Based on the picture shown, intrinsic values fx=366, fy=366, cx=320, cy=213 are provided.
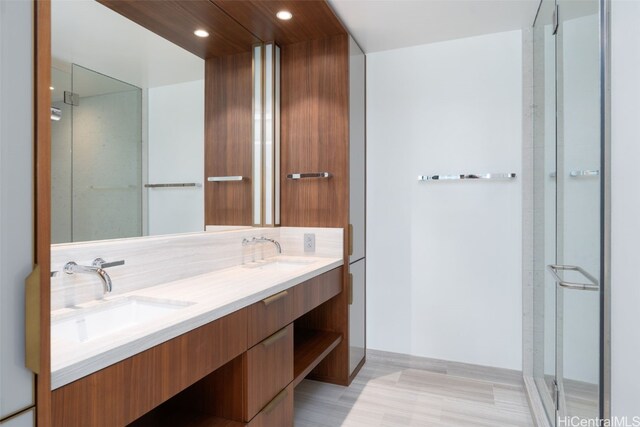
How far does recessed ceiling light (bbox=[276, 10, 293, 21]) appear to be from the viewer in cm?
216

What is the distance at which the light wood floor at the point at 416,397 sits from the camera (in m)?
2.08

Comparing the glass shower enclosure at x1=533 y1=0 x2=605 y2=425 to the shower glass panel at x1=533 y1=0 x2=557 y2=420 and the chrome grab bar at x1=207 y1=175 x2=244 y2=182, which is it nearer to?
the shower glass panel at x1=533 y1=0 x2=557 y2=420

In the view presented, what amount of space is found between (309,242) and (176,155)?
1106 millimetres

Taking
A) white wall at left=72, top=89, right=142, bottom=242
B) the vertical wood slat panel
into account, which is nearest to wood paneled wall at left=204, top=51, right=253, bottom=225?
white wall at left=72, top=89, right=142, bottom=242

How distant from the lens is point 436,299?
272cm

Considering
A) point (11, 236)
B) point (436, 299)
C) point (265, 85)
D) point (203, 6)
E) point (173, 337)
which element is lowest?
point (436, 299)

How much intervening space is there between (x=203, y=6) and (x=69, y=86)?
1.00m

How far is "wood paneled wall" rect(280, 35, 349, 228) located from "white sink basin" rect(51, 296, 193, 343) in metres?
1.35

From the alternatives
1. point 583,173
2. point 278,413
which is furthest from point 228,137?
point 583,173

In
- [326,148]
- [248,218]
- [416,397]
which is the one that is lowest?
[416,397]

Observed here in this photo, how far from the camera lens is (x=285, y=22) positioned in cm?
228
